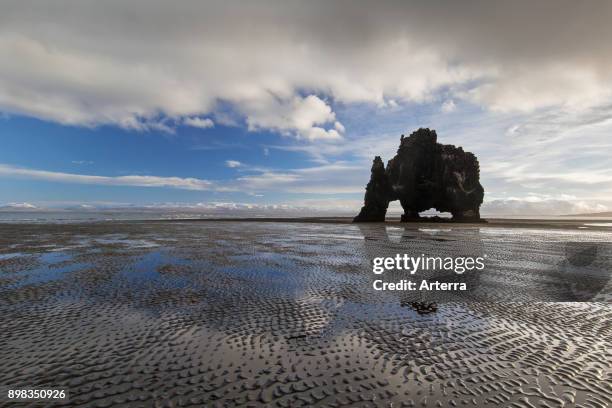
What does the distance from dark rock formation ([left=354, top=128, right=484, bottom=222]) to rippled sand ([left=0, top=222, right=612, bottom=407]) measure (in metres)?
58.9

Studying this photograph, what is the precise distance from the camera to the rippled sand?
14.8 feet

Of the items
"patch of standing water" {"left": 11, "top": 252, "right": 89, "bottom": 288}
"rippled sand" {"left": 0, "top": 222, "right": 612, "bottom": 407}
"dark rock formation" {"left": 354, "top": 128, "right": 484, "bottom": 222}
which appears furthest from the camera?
"dark rock formation" {"left": 354, "top": 128, "right": 484, "bottom": 222}

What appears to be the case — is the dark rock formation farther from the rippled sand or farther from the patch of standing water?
the patch of standing water

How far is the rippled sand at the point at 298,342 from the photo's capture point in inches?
177

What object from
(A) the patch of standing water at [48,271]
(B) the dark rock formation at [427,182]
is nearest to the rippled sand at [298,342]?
(A) the patch of standing water at [48,271]

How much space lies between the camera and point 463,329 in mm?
7105

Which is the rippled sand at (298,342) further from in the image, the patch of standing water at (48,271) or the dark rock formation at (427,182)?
the dark rock formation at (427,182)

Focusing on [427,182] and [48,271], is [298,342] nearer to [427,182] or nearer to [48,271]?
[48,271]

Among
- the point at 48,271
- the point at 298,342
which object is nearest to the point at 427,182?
the point at 298,342

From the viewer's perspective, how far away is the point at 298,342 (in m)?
6.32

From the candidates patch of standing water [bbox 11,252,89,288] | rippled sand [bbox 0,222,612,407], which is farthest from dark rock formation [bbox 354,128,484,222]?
patch of standing water [bbox 11,252,89,288]

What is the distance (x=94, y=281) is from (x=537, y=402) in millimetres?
14206

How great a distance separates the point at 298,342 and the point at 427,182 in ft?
230

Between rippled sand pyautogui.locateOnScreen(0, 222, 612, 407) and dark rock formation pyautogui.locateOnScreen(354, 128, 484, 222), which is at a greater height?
dark rock formation pyautogui.locateOnScreen(354, 128, 484, 222)
